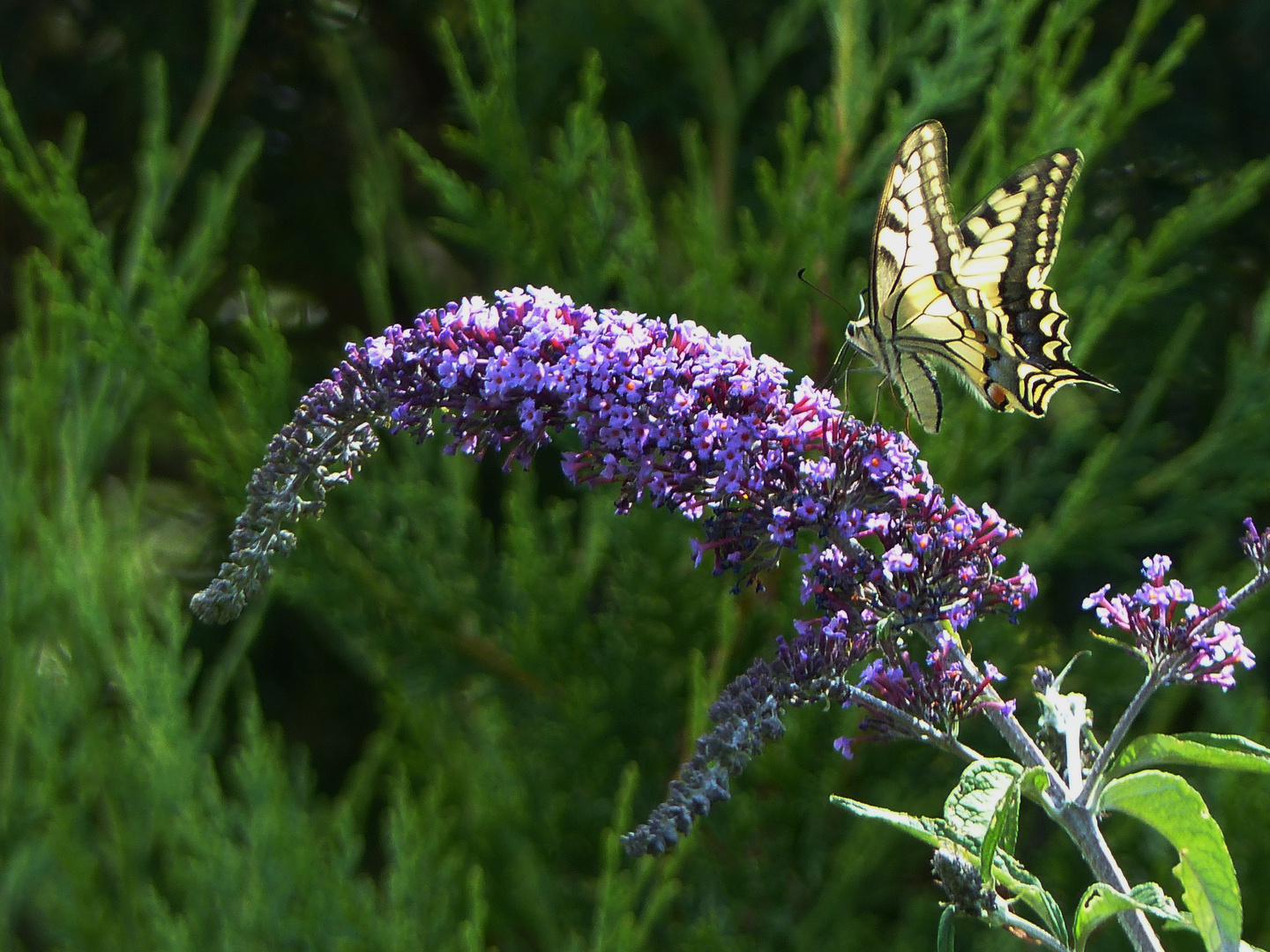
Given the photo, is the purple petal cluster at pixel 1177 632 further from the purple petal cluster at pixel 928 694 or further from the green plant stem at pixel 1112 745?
the purple petal cluster at pixel 928 694

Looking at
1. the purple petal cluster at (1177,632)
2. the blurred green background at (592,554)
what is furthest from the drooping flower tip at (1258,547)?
the blurred green background at (592,554)

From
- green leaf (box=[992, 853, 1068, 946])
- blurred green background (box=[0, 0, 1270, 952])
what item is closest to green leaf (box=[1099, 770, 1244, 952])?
green leaf (box=[992, 853, 1068, 946])

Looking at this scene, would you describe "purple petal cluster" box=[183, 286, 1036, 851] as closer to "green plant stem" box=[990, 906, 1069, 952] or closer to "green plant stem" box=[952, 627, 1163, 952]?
"green plant stem" box=[952, 627, 1163, 952]

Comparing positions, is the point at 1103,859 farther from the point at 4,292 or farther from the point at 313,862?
the point at 4,292

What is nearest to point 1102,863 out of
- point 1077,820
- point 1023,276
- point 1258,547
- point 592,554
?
point 1077,820

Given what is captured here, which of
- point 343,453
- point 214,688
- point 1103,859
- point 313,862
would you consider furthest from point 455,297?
point 1103,859
